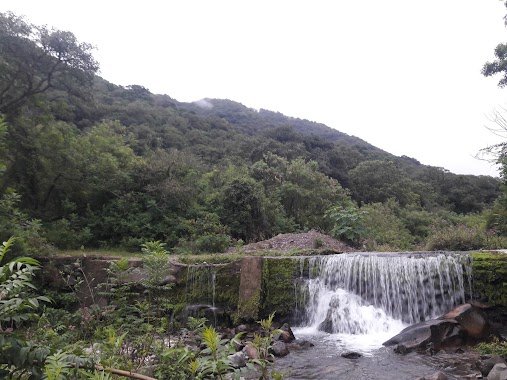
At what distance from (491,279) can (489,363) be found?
3.70 metres

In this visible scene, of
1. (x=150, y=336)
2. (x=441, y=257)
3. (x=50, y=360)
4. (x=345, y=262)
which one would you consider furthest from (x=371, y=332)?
(x=50, y=360)

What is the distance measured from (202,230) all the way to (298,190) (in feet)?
22.8

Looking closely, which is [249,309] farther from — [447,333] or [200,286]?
[447,333]

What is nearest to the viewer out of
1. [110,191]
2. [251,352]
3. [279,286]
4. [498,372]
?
[498,372]

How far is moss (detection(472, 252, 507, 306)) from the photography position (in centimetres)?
825

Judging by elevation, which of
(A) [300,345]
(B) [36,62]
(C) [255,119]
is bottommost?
(A) [300,345]

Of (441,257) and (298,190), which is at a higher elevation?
(298,190)

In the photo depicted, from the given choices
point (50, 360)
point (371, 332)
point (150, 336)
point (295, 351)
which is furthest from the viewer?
point (371, 332)

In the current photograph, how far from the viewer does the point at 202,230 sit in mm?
14672

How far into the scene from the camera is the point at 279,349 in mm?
6688

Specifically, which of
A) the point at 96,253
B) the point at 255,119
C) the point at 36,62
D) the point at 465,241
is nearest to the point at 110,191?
the point at 96,253

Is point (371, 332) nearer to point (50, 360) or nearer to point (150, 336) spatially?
point (150, 336)

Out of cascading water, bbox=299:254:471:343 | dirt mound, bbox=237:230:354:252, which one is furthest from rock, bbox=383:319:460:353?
dirt mound, bbox=237:230:354:252

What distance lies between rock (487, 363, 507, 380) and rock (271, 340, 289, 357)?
3.09m
